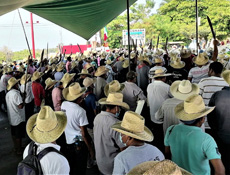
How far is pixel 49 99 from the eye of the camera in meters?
5.79

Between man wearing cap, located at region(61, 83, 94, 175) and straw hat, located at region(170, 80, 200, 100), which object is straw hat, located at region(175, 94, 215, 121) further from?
man wearing cap, located at region(61, 83, 94, 175)

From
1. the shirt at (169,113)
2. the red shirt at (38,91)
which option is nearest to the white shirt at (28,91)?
the red shirt at (38,91)

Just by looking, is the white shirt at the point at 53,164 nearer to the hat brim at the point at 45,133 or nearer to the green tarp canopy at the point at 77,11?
the hat brim at the point at 45,133

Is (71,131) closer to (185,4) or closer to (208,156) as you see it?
(208,156)

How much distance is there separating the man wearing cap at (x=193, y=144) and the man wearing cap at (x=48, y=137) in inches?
42.7

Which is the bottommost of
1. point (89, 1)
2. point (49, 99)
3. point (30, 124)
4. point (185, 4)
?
point (49, 99)

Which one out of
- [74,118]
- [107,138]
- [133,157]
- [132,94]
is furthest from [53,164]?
[132,94]

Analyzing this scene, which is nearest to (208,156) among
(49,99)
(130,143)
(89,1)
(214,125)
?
(130,143)

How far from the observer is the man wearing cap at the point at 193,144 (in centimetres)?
219

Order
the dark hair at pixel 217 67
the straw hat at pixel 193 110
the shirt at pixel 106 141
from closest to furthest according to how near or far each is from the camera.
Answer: the straw hat at pixel 193 110
the shirt at pixel 106 141
the dark hair at pixel 217 67

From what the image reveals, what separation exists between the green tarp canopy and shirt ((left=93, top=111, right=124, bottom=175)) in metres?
3.30

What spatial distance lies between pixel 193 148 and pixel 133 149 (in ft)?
1.95

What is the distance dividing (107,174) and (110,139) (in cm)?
48

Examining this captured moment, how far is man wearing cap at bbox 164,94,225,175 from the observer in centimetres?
219
